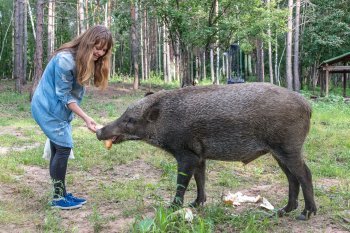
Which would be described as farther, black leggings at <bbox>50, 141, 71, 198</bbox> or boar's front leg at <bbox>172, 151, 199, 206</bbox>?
black leggings at <bbox>50, 141, 71, 198</bbox>

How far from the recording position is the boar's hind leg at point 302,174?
4.45m

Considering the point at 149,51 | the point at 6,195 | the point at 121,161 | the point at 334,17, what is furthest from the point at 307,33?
the point at 6,195

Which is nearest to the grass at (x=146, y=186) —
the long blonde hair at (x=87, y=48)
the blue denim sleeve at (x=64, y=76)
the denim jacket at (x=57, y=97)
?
the denim jacket at (x=57, y=97)

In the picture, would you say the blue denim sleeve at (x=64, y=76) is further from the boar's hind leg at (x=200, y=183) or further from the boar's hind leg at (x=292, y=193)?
the boar's hind leg at (x=292, y=193)

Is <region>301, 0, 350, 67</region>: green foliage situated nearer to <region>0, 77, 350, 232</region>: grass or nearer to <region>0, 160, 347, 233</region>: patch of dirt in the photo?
<region>0, 77, 350, 232</region>: grass

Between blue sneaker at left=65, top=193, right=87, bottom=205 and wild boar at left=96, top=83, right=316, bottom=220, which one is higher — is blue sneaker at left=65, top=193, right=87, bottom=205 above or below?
below

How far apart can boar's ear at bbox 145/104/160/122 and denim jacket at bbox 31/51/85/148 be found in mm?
809

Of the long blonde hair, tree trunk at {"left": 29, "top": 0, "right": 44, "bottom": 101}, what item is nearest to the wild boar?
the long blonde hair

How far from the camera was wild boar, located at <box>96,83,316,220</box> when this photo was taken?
4441 millimetres

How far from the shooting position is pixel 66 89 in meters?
4.80

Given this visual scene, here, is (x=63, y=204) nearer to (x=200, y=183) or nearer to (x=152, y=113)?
(x=152, y=113)

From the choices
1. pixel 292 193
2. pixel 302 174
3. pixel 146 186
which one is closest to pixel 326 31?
pixel 292 193

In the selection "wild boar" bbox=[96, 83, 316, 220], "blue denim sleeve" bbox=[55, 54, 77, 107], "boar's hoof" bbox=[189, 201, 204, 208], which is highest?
"blue denim sleeve" bbox=[55, 54, 77, 107]

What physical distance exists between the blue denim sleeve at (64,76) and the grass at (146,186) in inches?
48.7
